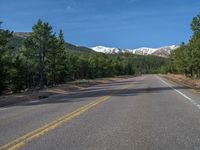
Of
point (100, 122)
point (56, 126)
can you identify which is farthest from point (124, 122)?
point (56, 126)

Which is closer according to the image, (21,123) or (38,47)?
(21,123)

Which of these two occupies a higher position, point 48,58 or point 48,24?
point 48,24

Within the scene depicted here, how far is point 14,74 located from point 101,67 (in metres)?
61.9

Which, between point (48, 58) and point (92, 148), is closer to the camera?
point (92, 148)

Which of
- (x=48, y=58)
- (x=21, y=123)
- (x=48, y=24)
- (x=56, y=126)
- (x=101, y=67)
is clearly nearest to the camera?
(x=56, y=126)

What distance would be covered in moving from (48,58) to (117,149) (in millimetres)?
58615

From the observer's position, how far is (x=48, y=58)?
64688 millimetres

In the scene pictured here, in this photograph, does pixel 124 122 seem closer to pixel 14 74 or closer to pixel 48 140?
pixel 48 140

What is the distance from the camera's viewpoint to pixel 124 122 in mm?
10844

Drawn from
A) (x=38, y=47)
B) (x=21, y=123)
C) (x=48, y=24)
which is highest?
(x=48, y=24)

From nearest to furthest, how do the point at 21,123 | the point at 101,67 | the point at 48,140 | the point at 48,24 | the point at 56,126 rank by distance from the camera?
the point at 48,140, the point at 56,126, the point at 21,123, the point at 48,24, the point at 101,67

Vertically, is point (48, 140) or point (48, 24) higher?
point (48, 24)

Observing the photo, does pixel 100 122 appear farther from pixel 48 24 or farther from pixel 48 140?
pixel 48 24

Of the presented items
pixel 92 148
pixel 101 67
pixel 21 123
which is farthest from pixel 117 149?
pixel 101 67
